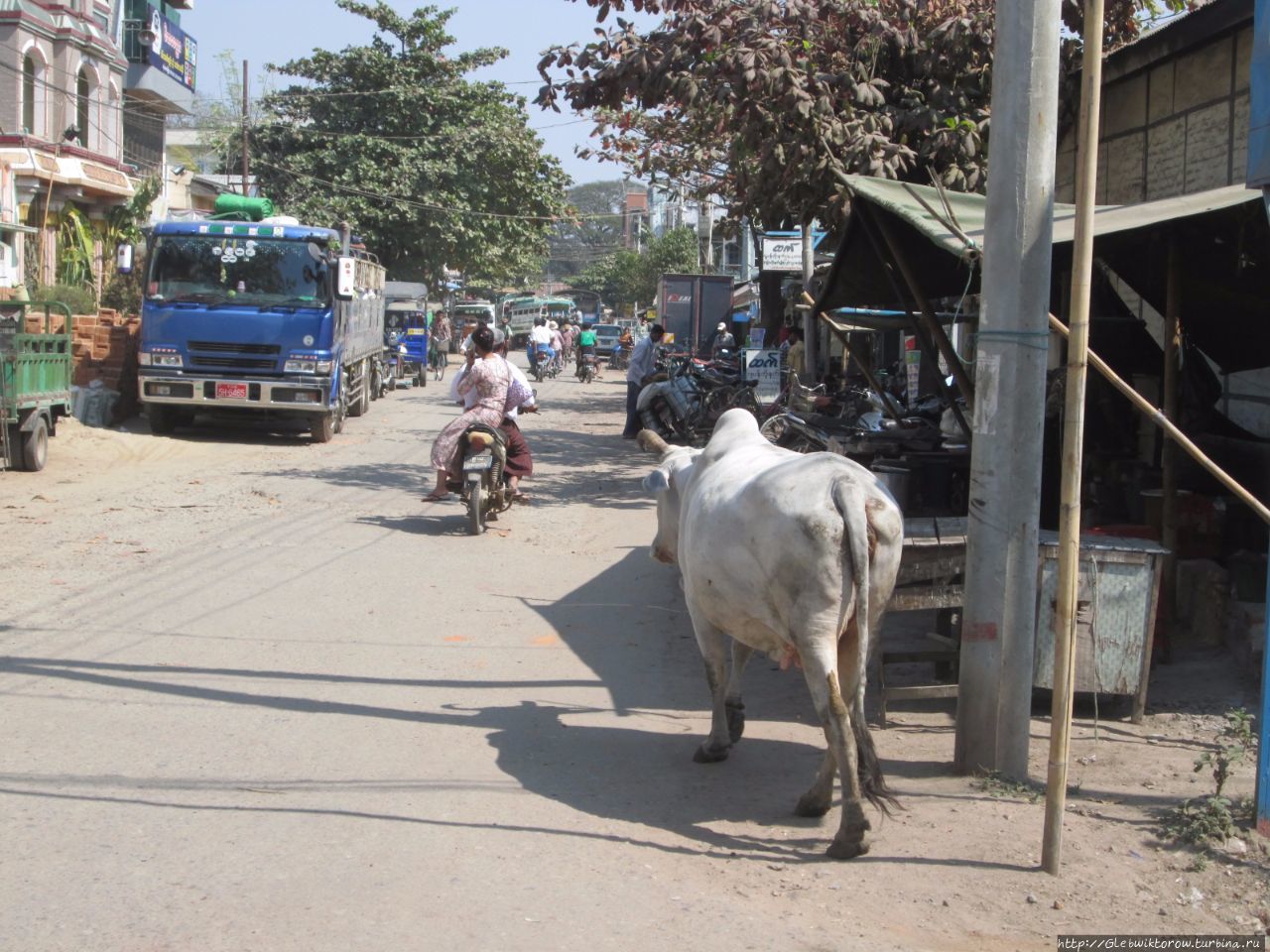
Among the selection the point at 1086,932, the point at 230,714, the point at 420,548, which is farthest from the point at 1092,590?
the point at 420,548

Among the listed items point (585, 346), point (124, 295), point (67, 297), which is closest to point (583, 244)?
point (585, 346)

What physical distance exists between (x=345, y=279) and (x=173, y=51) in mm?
23323

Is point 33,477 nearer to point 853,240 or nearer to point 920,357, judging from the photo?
point 853,240

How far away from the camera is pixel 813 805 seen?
4945 mm

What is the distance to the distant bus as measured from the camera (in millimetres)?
61750

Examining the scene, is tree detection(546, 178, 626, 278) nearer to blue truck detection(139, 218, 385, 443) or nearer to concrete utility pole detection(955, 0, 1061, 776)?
blue truck detection(139, 218, 385, 443)

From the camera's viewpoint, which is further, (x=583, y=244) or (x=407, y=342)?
(x=583, y=244)

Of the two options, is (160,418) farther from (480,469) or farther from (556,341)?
(556,341)

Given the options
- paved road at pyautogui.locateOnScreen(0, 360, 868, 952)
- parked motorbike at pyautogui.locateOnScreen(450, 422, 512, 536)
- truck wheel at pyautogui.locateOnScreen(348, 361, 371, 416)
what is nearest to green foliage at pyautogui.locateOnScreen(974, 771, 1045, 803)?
paved road at pyautogui.locateOnScreen(0, 360, 868, 952)

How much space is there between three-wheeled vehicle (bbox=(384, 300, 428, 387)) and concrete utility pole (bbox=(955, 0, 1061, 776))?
26193 mm

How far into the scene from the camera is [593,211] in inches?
4820

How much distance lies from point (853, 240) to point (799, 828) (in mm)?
4706

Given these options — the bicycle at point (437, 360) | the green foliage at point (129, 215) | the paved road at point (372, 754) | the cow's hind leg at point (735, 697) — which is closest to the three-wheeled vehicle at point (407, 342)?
the bicycle at point (437, 360)

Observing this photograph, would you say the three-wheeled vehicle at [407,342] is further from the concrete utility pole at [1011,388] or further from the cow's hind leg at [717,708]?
the concrete utility pole at [1011,388]
